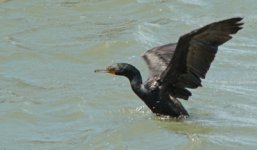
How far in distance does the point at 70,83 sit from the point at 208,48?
9.36 feet

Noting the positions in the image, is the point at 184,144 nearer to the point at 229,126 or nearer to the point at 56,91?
the point at 229,126

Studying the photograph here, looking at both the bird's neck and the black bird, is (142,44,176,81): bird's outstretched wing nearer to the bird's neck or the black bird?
the black bird

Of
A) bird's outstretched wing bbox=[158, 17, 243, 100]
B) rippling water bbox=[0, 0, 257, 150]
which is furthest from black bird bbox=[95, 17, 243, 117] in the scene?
rippling water bbox=[0, 0, 257, 150]

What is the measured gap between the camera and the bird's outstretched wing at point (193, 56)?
10.9m

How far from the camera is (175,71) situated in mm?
11727

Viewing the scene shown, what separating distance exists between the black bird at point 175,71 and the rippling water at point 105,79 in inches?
8.8

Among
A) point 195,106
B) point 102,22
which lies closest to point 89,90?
point 195,106

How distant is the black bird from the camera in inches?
441

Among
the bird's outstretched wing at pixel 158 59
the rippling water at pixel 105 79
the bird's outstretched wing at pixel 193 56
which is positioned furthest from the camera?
the bird's outstretched wing at pixel 158 59

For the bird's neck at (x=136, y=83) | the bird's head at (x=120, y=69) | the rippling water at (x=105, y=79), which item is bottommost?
the rippling water at (x=105, y=79)

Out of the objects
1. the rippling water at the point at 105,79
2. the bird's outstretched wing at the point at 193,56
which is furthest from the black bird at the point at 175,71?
the rippling water at the point at 105,79

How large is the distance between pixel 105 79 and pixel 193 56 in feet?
8.36

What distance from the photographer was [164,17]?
56.0ft

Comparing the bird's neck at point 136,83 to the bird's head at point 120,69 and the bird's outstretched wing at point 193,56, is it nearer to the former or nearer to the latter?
the bird's head at point 120,69
